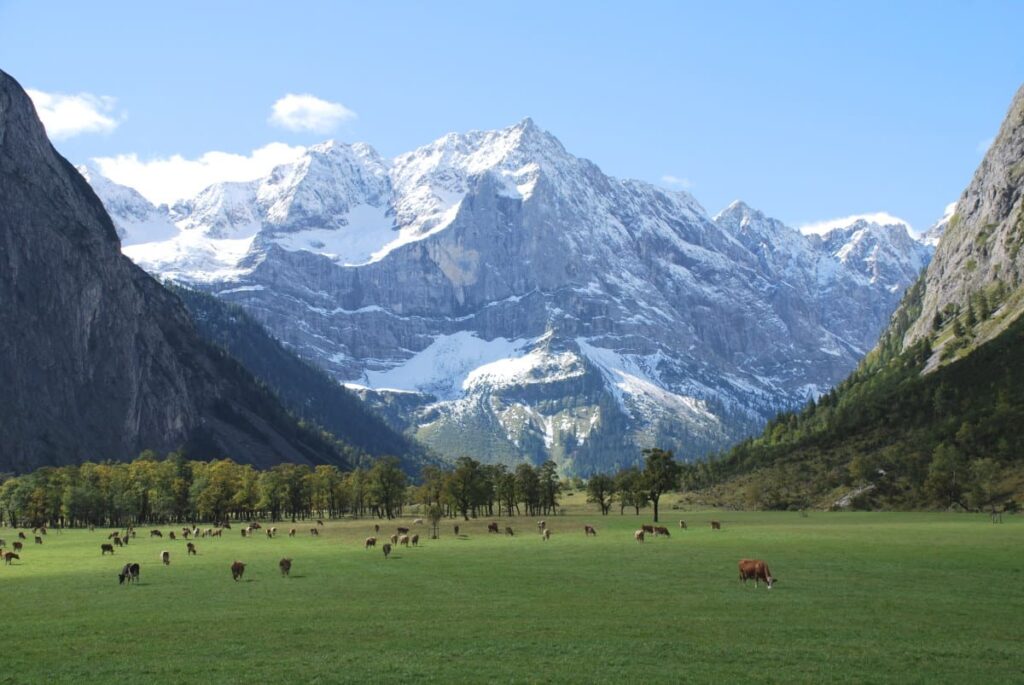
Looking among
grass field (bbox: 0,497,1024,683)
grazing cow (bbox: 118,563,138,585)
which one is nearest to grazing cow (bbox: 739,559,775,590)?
grass field (bbox: 0,497,1024,683)

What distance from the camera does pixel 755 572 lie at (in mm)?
62844

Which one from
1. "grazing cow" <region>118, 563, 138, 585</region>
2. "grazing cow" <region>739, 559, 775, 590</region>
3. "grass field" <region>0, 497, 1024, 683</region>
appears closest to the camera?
"grass field" <region>0, 497, 1024, 683</region>

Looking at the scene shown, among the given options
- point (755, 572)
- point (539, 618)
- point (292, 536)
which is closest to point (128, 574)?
point (539, 618)

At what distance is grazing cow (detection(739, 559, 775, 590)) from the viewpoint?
6219 centimetres

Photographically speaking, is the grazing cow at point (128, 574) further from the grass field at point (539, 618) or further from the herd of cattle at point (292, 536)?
the grass field at point (539, 618)

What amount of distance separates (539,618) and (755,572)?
60.7 feet

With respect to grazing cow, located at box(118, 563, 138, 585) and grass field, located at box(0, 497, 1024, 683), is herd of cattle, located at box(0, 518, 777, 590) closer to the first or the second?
grazing cow, located at box(118, 563, 138, 585)

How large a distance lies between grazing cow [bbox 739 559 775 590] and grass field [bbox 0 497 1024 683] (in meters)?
0.99

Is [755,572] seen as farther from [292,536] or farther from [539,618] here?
[292,536]

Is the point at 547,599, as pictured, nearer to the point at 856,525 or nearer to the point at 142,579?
the point at 142,579

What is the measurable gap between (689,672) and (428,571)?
130ft

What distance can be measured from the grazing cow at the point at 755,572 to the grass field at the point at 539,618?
3.24 ft

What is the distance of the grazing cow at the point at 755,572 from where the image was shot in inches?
2448

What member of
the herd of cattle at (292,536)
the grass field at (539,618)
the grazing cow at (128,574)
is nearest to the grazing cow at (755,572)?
the herd of cattle at (292,536)
